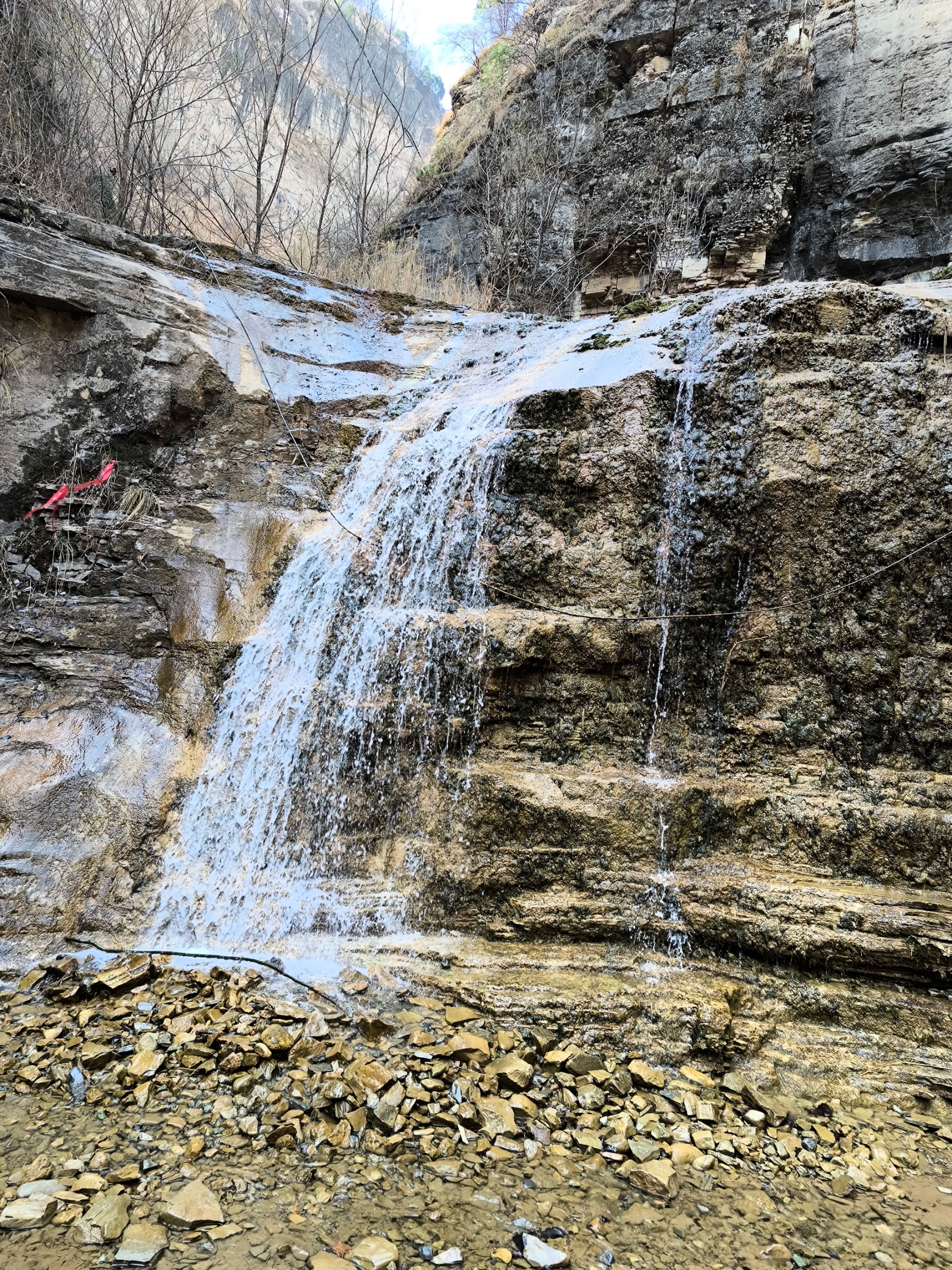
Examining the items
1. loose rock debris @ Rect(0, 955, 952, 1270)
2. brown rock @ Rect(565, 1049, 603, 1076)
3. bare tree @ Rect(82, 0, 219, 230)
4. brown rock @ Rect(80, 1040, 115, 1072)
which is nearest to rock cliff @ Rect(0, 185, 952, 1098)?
brown rock @ Rect(565, 1049, 603, 1076)

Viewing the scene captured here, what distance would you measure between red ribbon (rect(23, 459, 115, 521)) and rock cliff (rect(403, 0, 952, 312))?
5.61 metres

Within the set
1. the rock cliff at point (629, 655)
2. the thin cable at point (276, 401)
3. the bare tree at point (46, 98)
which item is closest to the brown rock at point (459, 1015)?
the rock cliff at point (629, 655)

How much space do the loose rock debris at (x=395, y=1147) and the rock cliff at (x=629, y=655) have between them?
1.09ft

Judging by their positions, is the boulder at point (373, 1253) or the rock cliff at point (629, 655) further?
the rock cliff at point (629, 655)

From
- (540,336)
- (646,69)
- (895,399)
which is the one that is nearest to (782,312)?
(895,399)

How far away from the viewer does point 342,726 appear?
3.81 metres

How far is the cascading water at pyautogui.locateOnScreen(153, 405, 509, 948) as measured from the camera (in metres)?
3.41

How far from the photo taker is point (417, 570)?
4.34m

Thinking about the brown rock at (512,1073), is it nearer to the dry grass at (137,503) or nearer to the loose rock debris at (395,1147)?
the loose rock debris at (395,1147)

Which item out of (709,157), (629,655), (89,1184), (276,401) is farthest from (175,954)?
(709,157)

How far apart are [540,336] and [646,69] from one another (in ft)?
19.6

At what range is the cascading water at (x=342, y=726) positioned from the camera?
341cm

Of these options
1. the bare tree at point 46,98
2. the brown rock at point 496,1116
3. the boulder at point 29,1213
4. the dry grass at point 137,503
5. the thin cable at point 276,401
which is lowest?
the brown rock at point 496,1116

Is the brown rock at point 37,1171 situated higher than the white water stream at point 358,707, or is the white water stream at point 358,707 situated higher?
the white water stream at point 358,707
